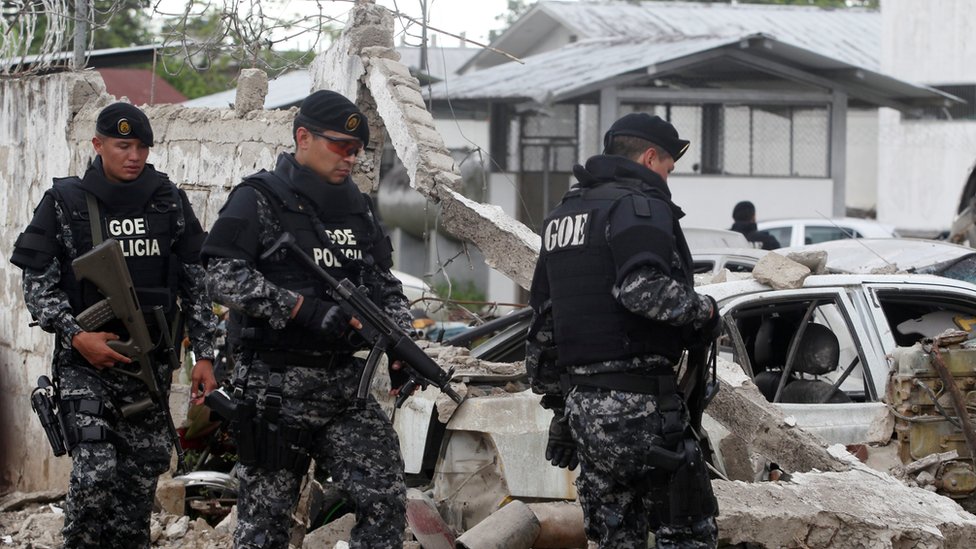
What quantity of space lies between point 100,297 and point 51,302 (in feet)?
0.61

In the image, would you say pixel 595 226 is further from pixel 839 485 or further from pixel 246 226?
pixel 839 485

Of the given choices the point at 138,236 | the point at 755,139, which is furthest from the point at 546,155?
the point at 138,236

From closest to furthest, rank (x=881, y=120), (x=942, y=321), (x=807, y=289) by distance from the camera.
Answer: (x=807, y=289) → (x=942, y=321) → (x=881, y=120)

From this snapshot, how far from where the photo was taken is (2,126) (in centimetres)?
789

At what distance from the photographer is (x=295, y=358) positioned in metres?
4.24

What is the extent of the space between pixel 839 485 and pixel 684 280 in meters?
1.35

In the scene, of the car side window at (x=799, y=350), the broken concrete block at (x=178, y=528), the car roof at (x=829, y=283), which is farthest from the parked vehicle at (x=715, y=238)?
the broken concrete block at (x=178, y=528)

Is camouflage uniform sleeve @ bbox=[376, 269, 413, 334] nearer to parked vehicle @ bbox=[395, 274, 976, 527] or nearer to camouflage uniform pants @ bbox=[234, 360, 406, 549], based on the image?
camouflage uniform pants @ bbox=[234, 360, 406, 549]

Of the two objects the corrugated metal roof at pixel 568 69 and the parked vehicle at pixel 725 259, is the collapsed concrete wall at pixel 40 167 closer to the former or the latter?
the parked vehicle at pixel 725 259

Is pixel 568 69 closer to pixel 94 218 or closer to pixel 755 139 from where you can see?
pixel 755 139

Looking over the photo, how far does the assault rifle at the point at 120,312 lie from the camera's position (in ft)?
15.6

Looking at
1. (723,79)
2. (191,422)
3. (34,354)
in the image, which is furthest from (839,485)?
(723,79)

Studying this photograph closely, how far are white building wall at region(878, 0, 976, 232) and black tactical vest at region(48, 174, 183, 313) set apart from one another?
20485 mm

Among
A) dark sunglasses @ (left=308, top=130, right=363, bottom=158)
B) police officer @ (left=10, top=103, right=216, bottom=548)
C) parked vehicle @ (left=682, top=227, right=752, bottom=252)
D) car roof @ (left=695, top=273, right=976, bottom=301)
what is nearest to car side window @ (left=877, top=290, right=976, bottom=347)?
car roof @ (left=695, top=273, right=976, bottom=301)
